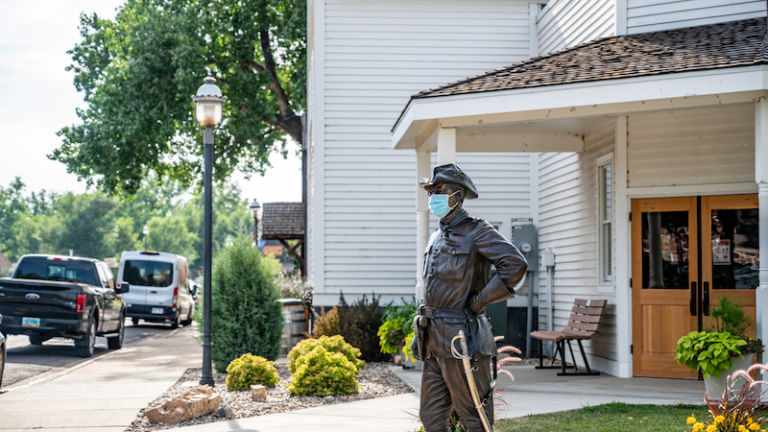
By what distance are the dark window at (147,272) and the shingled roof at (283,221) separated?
305 centimetres

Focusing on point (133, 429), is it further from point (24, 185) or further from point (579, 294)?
point (24, 185)

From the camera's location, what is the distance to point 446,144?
10672 mm

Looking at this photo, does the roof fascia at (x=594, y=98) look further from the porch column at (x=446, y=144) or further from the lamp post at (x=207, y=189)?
the lamp post at (x=207, y=189)

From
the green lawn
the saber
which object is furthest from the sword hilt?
the green lawn

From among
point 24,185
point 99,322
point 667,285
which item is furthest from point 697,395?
point 24,185

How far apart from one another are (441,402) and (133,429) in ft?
14.1

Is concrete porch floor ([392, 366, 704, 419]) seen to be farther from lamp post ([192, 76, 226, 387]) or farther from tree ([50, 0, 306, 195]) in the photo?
tree ([50, 0, 306, 195])

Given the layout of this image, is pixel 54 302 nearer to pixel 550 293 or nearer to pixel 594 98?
pixel 550 293

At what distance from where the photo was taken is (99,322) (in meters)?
17.4

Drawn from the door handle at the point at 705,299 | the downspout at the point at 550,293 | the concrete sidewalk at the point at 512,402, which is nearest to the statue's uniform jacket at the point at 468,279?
the concrete sidewalk at the point at 512,402

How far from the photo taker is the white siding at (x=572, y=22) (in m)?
12.7

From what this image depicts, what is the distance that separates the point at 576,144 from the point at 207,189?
539 cm

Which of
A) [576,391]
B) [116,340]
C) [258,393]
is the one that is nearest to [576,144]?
[576,391]

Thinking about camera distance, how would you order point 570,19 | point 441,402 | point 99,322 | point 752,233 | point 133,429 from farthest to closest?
point 99,322 < point 570,19 < point 752,233 < point 133,429 < point 441,402
